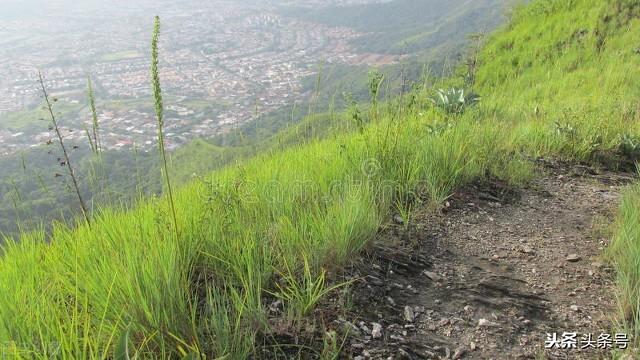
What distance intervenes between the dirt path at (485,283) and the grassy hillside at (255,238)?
189 mm

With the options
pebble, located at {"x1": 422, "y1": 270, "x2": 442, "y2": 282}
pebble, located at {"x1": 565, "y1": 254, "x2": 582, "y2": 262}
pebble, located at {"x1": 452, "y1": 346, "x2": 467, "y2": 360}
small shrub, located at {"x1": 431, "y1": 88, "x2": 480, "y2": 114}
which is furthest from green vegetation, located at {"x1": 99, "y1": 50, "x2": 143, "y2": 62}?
pebble, located at {"x1": 452, "y1": 346, "x2": 467, "y2": 360}

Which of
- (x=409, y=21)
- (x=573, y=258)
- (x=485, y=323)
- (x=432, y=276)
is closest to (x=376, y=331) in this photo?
(x=485, y=323)

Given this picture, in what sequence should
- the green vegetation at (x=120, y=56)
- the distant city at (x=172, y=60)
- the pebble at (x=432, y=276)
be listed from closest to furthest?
the pebble at (x=432, y=276) < the distant city at (x=172, y=60) < the green vegetation at (x=120, y=56)

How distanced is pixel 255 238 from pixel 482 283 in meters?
1.31

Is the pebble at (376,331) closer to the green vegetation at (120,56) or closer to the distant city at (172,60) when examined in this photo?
the distant city at (172,60)

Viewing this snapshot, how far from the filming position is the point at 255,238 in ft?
7.76

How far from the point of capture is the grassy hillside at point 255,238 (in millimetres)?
1794

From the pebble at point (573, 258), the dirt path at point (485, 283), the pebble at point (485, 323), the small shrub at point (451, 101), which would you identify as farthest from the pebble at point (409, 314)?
the small shrub at point (451, 101)

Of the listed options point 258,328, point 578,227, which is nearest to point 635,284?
point 578,227

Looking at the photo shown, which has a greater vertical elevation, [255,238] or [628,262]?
[255,238]

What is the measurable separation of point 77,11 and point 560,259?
169420 millimetres

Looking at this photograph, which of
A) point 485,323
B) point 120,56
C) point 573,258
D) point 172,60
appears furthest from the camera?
point 120,56

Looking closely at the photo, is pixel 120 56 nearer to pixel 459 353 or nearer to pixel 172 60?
pixel 172 60

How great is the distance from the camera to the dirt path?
213cm
